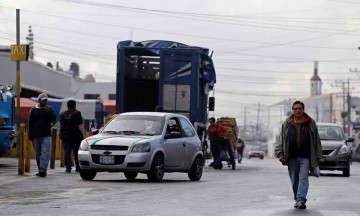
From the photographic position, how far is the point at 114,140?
72.7 feet

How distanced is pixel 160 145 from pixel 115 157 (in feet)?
3.69

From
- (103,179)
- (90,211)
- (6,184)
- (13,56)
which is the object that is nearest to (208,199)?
(90,211)

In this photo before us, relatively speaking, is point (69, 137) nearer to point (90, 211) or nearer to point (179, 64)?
point (179, 64)

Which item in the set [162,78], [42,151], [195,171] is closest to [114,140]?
[42,151]

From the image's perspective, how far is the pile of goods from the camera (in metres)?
37.5

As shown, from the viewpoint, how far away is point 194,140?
80.4 ft

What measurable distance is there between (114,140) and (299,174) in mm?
6777

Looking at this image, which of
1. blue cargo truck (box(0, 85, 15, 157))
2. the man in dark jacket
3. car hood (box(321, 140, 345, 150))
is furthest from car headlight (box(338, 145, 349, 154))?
the man in dark jacket

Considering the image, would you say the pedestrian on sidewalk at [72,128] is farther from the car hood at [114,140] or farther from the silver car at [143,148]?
the car hood at [114,140]

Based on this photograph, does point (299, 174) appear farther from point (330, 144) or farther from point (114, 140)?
point (330, 144)

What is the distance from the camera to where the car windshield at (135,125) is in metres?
23.0

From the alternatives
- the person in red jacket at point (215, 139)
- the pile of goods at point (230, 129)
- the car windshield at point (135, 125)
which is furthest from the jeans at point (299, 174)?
the pile of goods at point (230, 129)

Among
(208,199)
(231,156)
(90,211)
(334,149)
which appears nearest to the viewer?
(90,211)

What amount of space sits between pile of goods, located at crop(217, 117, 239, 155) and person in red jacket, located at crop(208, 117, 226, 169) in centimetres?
144
